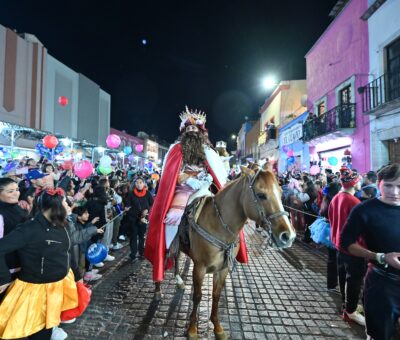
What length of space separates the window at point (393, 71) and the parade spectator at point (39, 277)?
40.3 feet

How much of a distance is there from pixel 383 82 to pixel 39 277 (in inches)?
518

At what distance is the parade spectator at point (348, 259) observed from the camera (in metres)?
4.06

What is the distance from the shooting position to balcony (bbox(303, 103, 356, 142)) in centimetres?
1338

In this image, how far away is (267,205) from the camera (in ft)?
9.56

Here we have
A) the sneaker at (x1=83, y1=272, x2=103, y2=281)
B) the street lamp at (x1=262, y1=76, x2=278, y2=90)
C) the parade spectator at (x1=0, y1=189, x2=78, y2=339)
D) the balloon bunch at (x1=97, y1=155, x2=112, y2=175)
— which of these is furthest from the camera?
the street lamp at (x1=262, y1=76, x2=278, y2=90)

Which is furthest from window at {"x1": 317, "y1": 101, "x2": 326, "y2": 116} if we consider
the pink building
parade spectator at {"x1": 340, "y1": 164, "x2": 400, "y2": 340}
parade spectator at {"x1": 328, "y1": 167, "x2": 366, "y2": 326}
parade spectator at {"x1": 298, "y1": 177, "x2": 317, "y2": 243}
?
parade spectator at {"x1": 340, "y1": 164, "x2": 400, "y2": 340}

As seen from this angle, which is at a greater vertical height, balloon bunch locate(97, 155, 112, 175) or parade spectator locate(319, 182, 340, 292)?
balloon bunch locate(97, 155, 112, 175)

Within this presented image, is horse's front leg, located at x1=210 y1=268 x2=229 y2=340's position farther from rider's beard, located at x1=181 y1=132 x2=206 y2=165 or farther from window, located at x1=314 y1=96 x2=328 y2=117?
window, located at x1=314 y1=96 x2=328 y2=117

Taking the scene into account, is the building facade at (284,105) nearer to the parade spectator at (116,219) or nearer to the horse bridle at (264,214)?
the parade spectator at (116,219)

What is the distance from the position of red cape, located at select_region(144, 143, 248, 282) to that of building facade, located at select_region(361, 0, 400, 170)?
9.22 metres

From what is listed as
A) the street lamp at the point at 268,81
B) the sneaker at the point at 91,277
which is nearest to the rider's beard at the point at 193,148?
the sneaker at the point at 91,277

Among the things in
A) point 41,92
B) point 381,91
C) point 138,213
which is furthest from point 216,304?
point 41,92

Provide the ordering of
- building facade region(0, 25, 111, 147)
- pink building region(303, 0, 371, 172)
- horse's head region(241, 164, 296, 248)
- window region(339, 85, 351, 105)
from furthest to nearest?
building facade region(0, 25, 111, 147) < window region(339, 85, 351, 105) < pink building region(303, 0, 371, 172) < horse's head region(241, 164, 296, 248)

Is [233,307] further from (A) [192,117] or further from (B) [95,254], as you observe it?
(A) [192,117]
